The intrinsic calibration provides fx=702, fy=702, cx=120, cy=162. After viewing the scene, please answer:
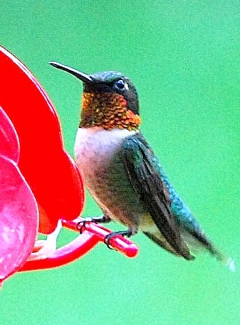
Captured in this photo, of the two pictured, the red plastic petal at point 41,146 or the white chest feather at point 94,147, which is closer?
the red plastic petal at point 41,146

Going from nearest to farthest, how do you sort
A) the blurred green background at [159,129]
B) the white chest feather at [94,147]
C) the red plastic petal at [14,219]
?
1. the red plastic petal at [14,219]
2. the white chest feather at [94,147]
3. the blurred green background at [159,129]

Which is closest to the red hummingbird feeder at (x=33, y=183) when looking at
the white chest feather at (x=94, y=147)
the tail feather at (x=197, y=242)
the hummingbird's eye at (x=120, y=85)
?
the white chest feather at (x=94, y=147)

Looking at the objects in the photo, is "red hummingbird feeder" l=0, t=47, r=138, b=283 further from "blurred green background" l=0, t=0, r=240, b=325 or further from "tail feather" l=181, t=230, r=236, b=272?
"blurred green background" l=0, t=0, r=240, b=325

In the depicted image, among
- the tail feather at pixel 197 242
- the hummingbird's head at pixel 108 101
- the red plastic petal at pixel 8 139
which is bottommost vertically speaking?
the tail feather at pixel 197 242

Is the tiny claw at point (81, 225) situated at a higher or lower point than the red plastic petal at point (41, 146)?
lower

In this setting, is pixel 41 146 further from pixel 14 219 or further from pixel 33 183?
pixel 14 219

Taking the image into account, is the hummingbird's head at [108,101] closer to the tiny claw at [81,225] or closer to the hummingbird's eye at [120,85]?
the hummingbird's eye at [120,85]

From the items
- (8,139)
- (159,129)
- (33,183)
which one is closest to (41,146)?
(33,183)

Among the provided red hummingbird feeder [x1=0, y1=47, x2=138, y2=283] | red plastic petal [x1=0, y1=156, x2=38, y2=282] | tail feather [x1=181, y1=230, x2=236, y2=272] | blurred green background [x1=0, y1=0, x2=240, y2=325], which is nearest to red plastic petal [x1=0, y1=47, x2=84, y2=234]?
red hummingbird feeder [x1=0, y1=47, x2=138, y2=283]
